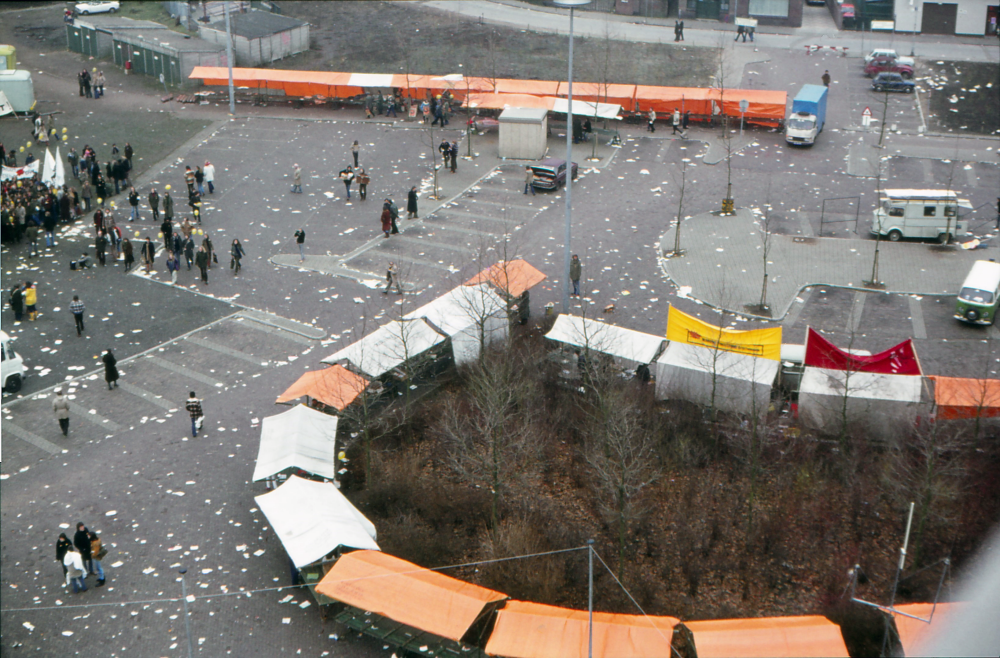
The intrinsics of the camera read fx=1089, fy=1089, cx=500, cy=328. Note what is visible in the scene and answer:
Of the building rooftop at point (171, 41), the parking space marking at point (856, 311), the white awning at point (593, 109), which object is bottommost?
the parking space marking at point (856, 311)

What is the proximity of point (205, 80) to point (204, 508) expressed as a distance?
37779 mm

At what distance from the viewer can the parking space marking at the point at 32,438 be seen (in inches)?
1062

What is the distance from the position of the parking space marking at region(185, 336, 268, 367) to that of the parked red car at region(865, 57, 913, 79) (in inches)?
1664

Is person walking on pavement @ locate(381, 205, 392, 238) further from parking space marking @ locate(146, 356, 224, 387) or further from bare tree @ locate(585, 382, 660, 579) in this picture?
bare tree @ locate(585, 382, 660, 579)

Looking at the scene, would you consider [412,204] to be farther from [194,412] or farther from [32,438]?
[32,438]

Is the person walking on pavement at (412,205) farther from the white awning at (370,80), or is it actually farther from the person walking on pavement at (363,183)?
the white awning at (370,80)

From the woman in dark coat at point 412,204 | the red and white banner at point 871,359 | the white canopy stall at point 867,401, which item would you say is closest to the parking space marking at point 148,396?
the woman in dark coat at point 412,204

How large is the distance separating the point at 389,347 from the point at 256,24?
132 feet

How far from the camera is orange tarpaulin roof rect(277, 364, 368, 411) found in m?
26.5

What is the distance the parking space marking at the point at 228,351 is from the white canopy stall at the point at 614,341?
8387 mm

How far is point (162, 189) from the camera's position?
4481 centimetres

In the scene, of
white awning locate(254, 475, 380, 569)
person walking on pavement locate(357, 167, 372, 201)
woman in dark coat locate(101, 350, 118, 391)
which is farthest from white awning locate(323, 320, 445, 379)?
person walking on pavement locate(357, 167, 372, 201)

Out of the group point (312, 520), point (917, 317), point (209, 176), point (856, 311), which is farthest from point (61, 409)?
point (917, 317)

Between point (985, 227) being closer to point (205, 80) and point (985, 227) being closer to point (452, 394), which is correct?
point (452, 394)
